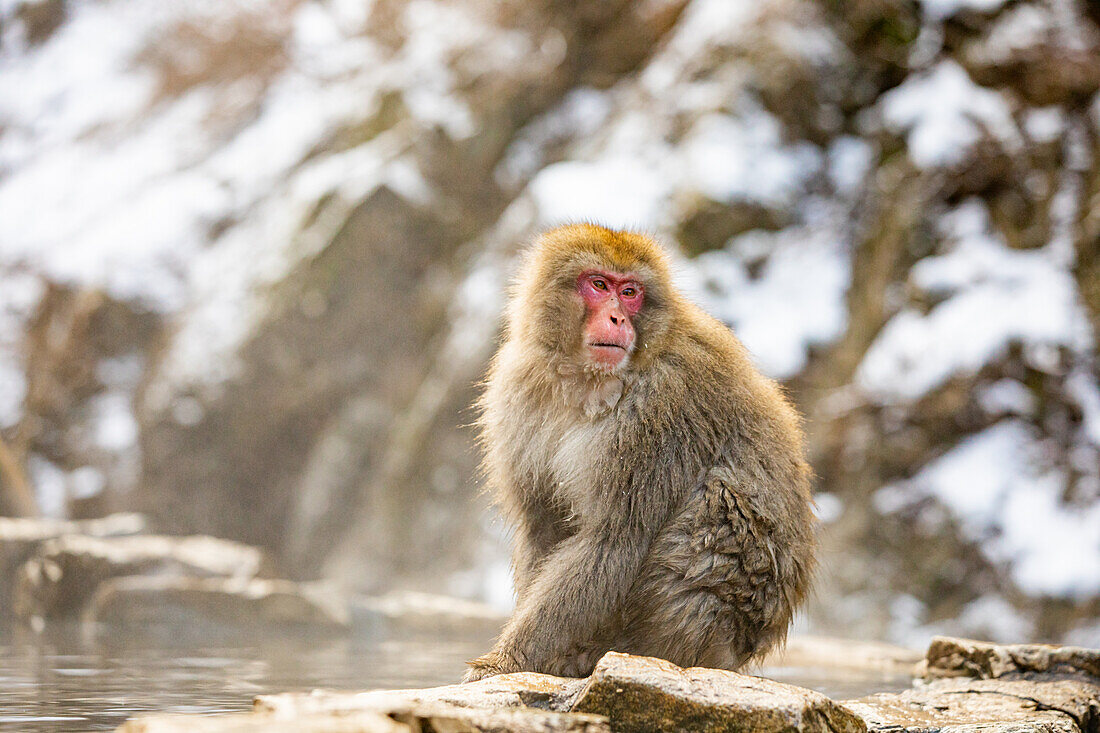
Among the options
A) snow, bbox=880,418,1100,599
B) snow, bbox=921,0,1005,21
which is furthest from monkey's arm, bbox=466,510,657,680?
snow, bbox=921,0,1005,21

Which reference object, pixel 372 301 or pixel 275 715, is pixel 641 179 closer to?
pixel 372 301

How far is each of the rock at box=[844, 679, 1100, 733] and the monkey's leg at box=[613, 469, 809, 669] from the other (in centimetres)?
35

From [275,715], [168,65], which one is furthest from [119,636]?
[168,65]

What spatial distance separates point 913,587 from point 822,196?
3.35 metres

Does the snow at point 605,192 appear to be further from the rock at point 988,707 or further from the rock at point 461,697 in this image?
the rock at point 461,697

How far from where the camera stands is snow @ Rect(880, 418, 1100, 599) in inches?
222

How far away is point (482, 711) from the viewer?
6.48 ft

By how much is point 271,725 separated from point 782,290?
20.2 ft

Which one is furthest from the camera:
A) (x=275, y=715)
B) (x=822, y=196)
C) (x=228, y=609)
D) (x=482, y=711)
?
(x=822, y=196)

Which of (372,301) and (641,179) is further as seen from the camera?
(372,301)

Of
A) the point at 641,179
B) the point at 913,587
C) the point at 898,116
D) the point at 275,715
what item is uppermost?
the point at 898,116

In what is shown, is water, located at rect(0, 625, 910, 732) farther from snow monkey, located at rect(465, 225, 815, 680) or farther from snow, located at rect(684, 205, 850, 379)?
snow, located at rect(684, 205, 850, 379)

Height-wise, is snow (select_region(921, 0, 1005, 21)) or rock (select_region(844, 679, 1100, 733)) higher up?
snow (select_region(921, 0, 1005, 21))

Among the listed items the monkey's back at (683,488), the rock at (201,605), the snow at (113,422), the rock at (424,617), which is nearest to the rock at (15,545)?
the rock at (201,605)
